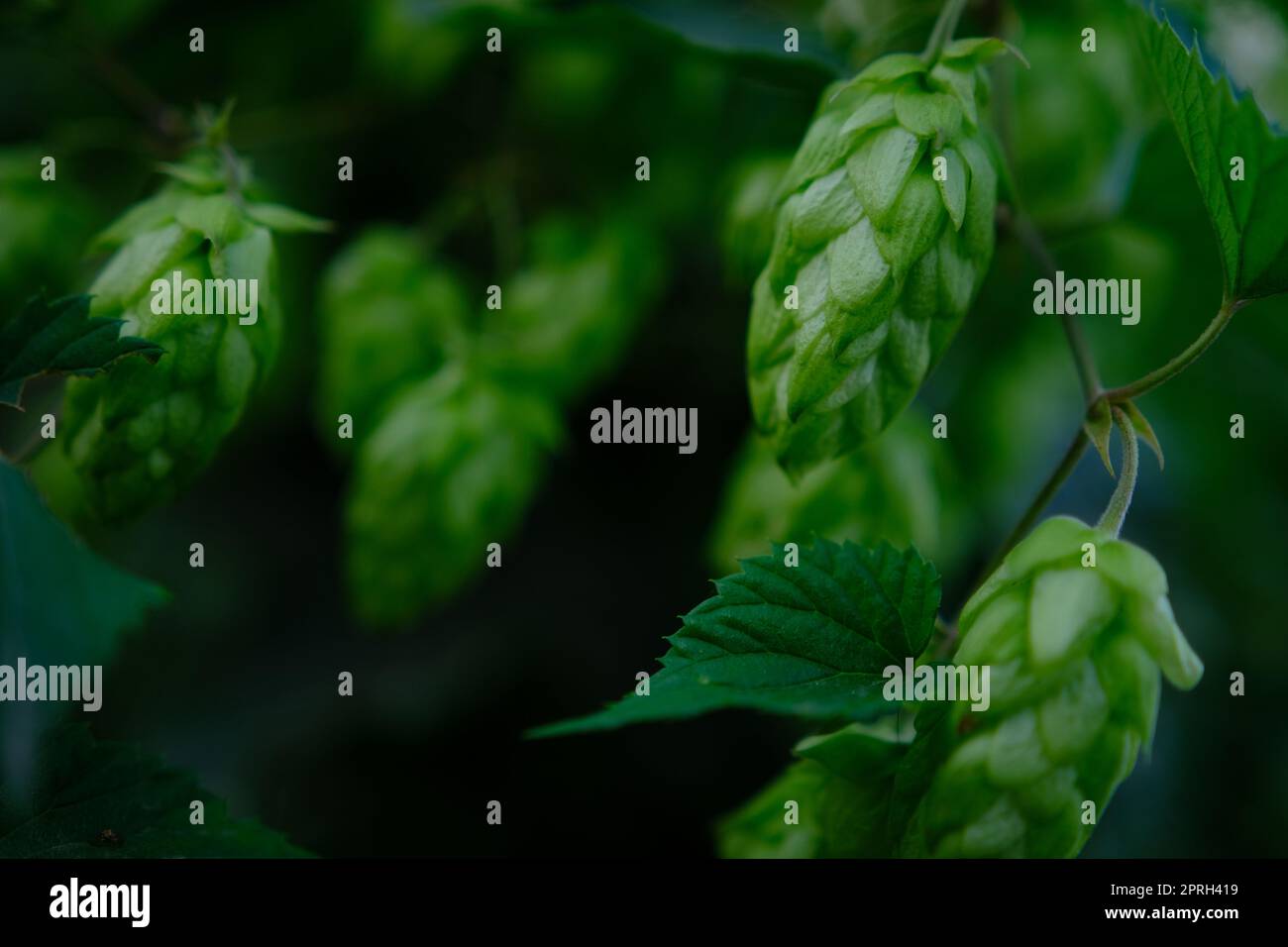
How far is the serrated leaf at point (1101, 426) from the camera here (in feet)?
2.18

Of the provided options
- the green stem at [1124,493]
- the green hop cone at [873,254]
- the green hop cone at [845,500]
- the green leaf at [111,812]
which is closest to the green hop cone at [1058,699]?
the green stem at [1124,493]

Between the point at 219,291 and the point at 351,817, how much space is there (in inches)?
36.8

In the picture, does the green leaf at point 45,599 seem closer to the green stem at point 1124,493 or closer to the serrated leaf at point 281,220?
the serrated leaf at point 281,220

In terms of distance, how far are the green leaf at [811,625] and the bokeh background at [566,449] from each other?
1.67 ft

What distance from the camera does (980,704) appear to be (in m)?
0.58

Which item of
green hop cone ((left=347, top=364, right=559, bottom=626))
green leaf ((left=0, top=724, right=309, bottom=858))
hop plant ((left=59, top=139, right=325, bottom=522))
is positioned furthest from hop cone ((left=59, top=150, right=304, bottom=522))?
green hop cone ((left=347, top=364, right=559, bottom=626))

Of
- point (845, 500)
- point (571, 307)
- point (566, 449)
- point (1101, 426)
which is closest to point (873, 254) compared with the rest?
point (1101, 426)

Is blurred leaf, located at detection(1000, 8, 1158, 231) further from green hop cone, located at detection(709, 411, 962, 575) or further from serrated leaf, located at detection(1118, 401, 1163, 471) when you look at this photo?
serrated leaf, located at detection(1118, 401, 1163, 471)

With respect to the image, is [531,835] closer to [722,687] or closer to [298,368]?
[298,368]

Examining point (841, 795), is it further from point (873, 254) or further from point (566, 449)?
point (566, 449)

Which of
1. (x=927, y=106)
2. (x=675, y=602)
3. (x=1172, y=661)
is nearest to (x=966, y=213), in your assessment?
(x=927, y=106)

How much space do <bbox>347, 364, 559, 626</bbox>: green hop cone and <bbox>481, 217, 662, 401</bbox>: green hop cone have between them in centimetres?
7

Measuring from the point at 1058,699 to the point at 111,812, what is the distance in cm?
59
